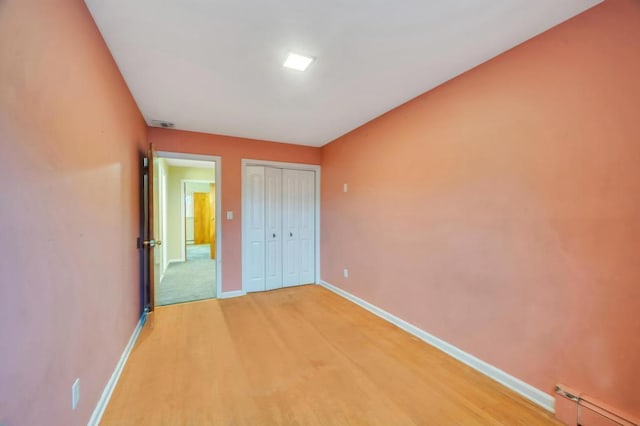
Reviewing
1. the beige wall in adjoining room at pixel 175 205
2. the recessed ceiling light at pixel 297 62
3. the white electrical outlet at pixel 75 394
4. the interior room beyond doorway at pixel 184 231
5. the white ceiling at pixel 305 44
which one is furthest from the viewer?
the beige wall in adjoining room at pixel 175 205

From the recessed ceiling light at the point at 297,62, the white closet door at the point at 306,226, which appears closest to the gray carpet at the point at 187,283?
the white closet door at the point at 306,226

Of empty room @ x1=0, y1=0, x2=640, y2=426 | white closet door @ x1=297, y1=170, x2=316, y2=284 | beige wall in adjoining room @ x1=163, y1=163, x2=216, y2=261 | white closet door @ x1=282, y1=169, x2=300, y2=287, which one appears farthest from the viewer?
beige wall in adjoining room @ x1=163, y1=163, x2=216, y2=261

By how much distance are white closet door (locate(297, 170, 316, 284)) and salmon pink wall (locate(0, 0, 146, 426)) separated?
9.25 ft

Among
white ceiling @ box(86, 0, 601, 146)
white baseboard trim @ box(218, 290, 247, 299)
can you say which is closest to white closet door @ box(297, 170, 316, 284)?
white baseboard trim @ box(218, 290, 247, 299)

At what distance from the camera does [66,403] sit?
126cm

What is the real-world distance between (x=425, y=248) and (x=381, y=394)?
1.38m

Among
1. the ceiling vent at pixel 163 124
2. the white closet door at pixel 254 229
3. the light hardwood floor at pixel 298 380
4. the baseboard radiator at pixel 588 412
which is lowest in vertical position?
the light hardwood floor at pixel 298 380

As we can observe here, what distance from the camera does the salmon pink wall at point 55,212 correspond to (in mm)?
896

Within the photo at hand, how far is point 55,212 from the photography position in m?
1.20

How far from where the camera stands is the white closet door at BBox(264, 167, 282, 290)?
14.2 feet

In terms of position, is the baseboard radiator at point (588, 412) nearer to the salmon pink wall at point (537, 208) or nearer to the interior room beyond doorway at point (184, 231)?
the salmon pink wall at point (537, 208)

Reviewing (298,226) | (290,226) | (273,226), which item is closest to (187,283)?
(273,226)

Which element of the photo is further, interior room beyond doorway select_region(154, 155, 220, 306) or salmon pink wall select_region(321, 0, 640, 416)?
interior room beyond doorway select_region(154, 155, 220, 306)

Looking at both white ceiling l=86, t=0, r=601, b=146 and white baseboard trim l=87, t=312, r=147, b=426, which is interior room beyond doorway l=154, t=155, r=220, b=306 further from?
white ceiling l=86, t=0, r=601, b=146
